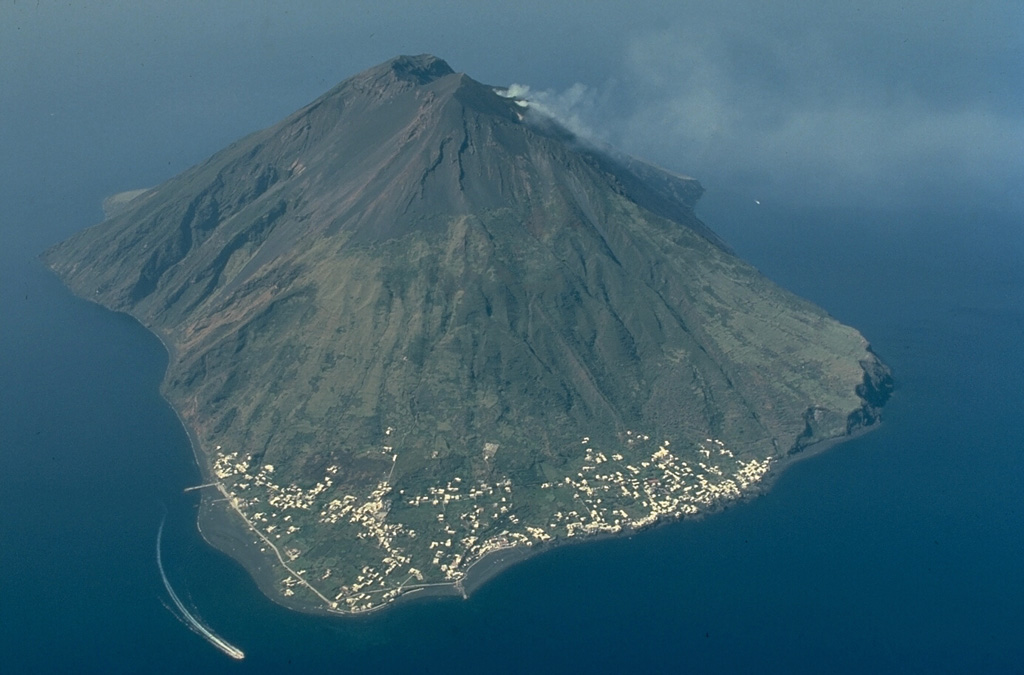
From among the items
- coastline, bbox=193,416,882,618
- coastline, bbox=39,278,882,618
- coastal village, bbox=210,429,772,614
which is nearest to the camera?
coastline, bbox=193,416,882,618

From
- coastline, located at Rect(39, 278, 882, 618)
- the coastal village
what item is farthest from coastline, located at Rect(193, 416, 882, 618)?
the coastal village


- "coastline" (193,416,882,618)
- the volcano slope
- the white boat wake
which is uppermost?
the volcano slope

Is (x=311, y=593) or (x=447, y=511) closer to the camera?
(x=311, y=593)

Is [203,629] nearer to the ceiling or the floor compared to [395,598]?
nearer to the floor

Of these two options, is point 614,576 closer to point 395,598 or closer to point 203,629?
point 395,598

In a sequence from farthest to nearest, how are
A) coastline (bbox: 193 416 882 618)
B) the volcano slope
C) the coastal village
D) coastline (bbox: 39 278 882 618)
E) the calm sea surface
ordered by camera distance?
the volcano slope → the coastal village → coastline (bbox: 39 278 882 618) → coastline (bbox: 193 416 882 618) → the calm sea surface

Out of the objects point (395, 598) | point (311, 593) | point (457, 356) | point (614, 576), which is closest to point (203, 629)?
point (311, 593)

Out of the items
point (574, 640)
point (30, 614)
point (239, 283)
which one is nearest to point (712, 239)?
point (239, 283)

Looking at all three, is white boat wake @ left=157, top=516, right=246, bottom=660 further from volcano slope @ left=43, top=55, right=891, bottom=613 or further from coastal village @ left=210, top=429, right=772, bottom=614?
coastal village @ left=210, top=429, right=772, bottom=614
